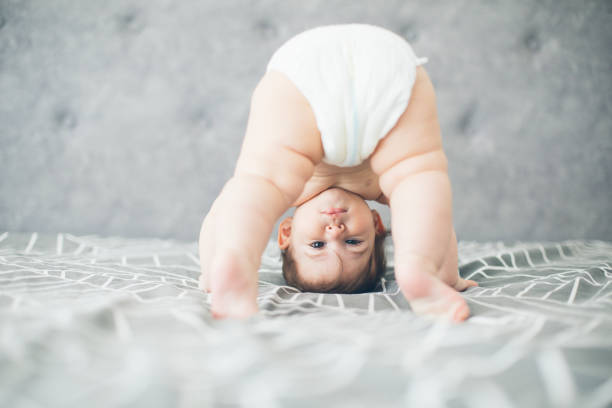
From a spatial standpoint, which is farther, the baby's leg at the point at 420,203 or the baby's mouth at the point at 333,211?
the baby's mouth at the point at 333,211

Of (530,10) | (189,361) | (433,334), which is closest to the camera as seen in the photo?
(189,361)

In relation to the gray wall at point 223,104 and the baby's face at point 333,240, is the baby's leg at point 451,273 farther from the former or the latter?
the gray wall at point 223,104

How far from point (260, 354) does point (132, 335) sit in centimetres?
18

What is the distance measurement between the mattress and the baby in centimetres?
8

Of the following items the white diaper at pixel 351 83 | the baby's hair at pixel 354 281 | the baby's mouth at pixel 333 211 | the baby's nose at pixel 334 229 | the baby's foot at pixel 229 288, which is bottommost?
the baby's hair at pixel 354 281

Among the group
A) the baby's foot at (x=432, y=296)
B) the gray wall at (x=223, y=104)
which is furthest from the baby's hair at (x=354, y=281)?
the gray wall at (x=223, y=104)

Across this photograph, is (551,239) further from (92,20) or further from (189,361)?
(92,20)

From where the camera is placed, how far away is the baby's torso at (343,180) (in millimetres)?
1062

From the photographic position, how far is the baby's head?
1.01 meters

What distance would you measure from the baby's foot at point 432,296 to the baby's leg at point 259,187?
9.7 inches

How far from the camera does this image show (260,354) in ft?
1.59

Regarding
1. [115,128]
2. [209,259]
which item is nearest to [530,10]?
[209,259]

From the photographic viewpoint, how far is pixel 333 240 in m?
1.00

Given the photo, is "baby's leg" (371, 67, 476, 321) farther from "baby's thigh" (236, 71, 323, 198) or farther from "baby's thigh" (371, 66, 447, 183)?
"baby's thigh" (236, 71, 323, 198)
